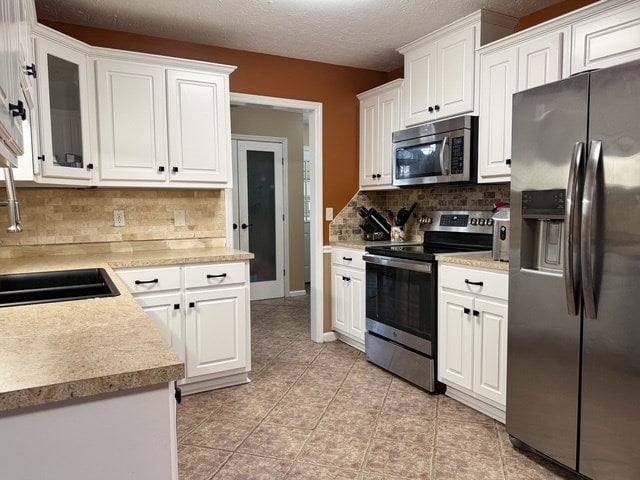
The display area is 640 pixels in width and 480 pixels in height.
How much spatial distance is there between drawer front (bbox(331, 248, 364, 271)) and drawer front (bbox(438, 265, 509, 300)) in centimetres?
89

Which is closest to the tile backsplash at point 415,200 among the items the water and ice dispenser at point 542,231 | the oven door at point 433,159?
the oven door at point 433,159

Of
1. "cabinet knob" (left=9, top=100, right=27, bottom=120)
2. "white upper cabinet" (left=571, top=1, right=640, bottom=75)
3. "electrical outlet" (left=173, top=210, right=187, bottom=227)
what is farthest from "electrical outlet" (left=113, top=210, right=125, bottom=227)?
"white upper cabinet" (left=571, top=1, right=640, bottom=75)

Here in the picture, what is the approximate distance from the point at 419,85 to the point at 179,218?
6.53 ft

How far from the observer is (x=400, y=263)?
3.07 metres

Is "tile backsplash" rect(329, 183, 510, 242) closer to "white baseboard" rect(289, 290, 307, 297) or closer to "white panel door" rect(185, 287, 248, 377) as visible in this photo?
"white panel door" rect(185, 287, 248, 377)

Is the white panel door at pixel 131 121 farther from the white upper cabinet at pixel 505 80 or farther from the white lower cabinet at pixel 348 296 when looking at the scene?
the white upper cabinet at pixel 505 80

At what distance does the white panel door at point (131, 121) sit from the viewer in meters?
2.81

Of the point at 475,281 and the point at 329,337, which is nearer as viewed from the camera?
the point at 475,281

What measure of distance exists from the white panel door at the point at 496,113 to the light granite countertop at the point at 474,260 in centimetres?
47

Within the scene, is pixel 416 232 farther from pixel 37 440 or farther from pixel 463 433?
pixel 37 440

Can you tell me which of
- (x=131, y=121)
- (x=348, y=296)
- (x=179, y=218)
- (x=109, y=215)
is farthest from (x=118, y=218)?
(x=348, y=296)

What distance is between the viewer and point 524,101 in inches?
82.8

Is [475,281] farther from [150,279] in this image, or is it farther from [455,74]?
[150,279]

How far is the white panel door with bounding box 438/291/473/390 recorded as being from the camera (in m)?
2.64
